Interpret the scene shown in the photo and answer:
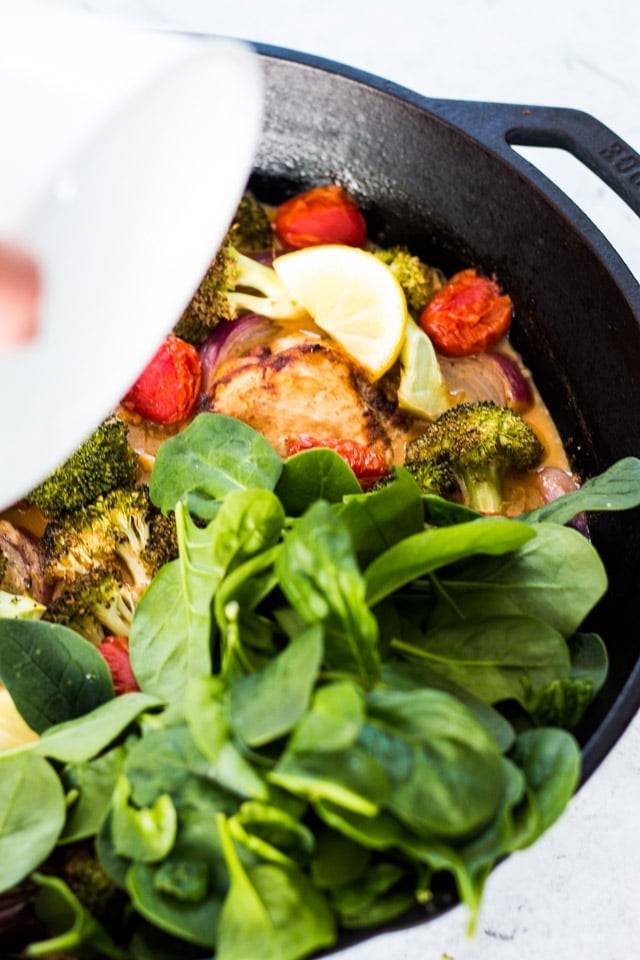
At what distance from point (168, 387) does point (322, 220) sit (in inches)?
17.4

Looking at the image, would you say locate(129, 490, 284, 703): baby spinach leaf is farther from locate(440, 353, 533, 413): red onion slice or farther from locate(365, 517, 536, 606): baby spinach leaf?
locate(440, 353, 533, 413): red onion slice

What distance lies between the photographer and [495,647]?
118cm

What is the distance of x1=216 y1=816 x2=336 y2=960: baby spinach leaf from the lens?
923 mm

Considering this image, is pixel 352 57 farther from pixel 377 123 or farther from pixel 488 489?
pixel 488 489

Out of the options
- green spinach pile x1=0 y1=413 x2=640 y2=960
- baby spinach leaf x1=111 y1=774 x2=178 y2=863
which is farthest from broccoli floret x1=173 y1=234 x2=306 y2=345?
baby spinach leaf x1=111 y1=774 x2=178 y2=863

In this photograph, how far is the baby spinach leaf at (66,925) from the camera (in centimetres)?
99

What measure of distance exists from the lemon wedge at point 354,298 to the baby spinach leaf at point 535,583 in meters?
0.55

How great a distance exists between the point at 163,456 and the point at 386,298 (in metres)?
0.51

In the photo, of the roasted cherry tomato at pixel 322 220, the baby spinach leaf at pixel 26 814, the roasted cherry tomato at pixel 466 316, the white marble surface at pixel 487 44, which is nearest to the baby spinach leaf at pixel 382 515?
the baby spinach leaf at pixel 26 814

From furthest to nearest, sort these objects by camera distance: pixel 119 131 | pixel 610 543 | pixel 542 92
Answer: pixel 542 92, pixel 610 543, pixel 119 131

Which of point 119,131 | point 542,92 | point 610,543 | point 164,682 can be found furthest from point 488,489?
point 542,92

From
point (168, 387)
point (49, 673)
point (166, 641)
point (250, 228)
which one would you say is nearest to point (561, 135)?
point (250, 228)

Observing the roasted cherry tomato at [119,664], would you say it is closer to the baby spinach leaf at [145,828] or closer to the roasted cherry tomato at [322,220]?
the baby spinach leaf at [145,828]

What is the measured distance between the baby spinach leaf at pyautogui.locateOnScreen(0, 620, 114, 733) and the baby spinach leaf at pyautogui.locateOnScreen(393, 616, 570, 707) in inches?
15.2
